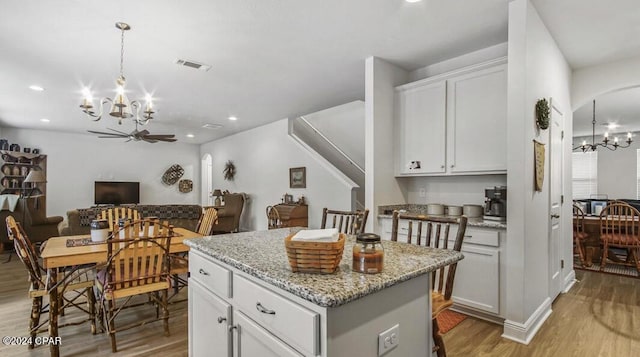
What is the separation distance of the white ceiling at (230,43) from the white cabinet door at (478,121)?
1.35 feet

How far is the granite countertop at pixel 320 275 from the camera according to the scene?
1036mm

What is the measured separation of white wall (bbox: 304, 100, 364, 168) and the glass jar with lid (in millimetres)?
4765

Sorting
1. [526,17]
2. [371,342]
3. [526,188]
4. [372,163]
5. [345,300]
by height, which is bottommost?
[371,342]

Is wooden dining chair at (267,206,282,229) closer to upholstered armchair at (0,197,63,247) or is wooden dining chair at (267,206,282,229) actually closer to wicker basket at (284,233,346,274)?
upholstered armchair at (0,197,63,247)

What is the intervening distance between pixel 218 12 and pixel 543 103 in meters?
2.91

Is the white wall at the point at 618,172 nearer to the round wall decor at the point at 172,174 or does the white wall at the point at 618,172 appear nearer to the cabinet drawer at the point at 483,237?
the cabinet drawer at the point at 483,237

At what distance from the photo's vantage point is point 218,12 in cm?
262

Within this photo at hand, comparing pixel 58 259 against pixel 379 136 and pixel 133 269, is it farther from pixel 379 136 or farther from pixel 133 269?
pixel 379 136

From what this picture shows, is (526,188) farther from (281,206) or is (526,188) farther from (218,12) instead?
(281,206)

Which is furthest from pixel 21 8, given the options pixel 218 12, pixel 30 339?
pixel 30 339

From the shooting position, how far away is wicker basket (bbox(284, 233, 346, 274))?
118cm

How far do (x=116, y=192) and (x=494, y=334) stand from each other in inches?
370

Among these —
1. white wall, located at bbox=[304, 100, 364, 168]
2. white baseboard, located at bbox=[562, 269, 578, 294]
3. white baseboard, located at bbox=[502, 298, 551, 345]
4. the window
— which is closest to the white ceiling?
white wall, located at bbox=[304, 100, 364, 168]

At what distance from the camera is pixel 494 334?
2.65 metres
